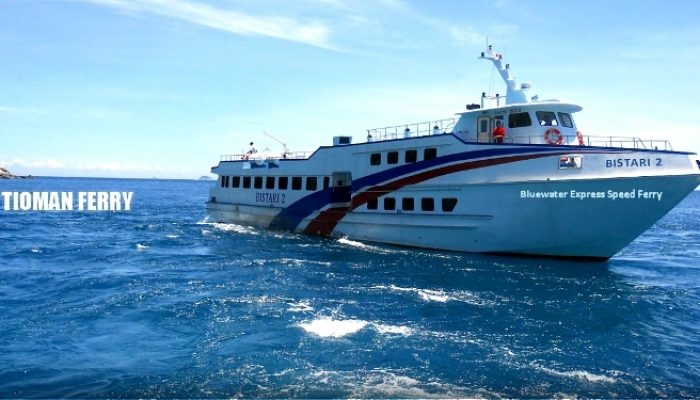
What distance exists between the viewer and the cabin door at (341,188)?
30062 millimetres

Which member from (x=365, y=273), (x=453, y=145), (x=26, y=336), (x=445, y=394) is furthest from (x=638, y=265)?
(x=26, y=336)

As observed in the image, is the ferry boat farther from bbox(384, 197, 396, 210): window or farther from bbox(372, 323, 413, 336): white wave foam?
bbox(372, 323, 413, 336): white wave foam

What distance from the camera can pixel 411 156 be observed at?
26250 millimetres

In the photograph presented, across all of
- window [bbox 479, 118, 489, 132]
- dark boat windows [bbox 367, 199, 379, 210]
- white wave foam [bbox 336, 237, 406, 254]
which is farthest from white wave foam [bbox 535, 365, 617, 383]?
dark boat windows [bbox 367, 199, 379, 210]

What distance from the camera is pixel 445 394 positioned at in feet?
32.5

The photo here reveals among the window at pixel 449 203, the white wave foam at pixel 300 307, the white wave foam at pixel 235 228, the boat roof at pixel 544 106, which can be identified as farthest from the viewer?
the white wave foam at pixel 235 228

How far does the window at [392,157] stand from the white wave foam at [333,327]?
45.4ft

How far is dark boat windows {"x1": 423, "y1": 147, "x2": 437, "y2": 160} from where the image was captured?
25.2m

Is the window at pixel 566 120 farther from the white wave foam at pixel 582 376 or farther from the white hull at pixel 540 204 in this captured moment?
the white wave foam at pixel 582 376

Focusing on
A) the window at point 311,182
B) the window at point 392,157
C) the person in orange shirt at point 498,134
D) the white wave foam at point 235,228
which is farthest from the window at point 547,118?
the white wave foam at point 235,228

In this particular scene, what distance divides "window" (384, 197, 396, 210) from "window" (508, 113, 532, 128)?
22.3ft

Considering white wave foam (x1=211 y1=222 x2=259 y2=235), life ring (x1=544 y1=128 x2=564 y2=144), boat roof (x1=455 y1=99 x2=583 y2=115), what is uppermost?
boat roof (x1=455 y1=99 x2=583 y2=115)

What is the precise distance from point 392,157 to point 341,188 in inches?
170

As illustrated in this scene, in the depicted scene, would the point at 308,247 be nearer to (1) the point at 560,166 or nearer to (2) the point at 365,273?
(2) the point at 365,273
